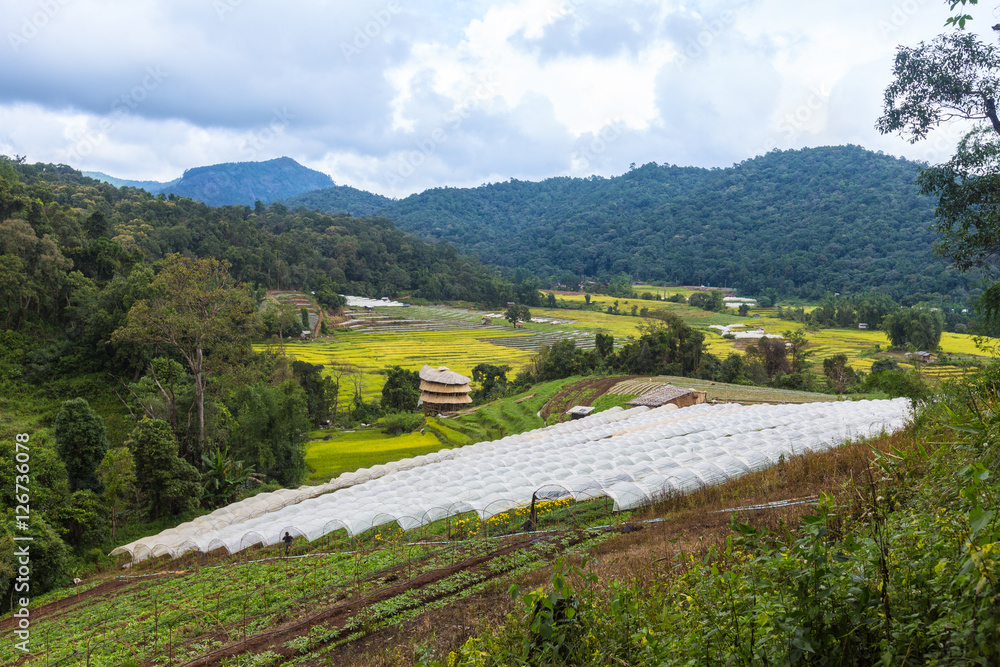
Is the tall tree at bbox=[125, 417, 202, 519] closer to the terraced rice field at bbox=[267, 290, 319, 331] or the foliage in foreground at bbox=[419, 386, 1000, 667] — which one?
the foliage in foreground at bbox=[419, 386, 1000, 667]

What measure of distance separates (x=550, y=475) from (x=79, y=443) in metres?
12.8

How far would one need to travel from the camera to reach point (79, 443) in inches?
562

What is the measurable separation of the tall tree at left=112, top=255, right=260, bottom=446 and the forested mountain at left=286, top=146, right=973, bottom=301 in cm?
4924

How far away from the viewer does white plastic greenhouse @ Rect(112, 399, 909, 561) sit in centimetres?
931

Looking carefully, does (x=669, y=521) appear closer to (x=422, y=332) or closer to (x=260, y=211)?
(x=422, y=332)

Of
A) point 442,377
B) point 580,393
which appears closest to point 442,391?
point 442,377

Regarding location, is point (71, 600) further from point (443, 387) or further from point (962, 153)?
point (443, 387)

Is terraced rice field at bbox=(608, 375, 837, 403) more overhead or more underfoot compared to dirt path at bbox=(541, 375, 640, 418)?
more overhead

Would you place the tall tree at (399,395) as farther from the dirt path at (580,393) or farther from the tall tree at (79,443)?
the tall tree at (79,443)

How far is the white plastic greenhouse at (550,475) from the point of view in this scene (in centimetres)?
931

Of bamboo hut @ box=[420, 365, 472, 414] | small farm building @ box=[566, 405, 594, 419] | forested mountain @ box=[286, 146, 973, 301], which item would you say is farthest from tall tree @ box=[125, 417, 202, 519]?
forested mountain @ box=[286, 146, 973, 301]

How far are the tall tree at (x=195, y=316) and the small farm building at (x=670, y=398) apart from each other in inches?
692

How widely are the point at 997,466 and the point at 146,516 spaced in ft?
60.9

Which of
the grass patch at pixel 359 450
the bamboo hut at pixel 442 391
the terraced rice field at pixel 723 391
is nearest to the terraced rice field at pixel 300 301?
the bamboo hut at pixel 442 391
